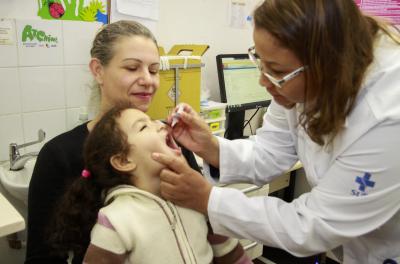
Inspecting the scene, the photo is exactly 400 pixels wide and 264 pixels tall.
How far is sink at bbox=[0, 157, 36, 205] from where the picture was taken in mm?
1691

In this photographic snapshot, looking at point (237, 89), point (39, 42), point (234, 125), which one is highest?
point (39, 42)

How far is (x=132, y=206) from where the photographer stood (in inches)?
39.9

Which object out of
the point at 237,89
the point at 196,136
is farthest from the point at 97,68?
the point at 237,89

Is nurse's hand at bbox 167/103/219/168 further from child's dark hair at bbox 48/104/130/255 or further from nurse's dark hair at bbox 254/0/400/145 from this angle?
nurse's dark hair at bbox 254/0/400/145

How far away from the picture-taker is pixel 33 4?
180cm

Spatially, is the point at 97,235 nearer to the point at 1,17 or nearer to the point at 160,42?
the point at 1,17

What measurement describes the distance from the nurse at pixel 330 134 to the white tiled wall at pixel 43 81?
44.7 inches

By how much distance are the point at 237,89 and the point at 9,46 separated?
1.46 meters

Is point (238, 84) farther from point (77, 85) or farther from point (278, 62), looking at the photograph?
point (278, 62)

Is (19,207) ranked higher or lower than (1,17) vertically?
lower

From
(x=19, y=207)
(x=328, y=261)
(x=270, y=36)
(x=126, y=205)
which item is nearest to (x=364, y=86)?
(x=270, y=36)

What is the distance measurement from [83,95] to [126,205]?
121cm

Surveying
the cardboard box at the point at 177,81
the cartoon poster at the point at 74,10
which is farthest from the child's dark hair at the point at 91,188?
the cartoon poster at the point at 74,10

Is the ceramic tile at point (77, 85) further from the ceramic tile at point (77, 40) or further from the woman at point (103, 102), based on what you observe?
the woman at point (103, 102)
